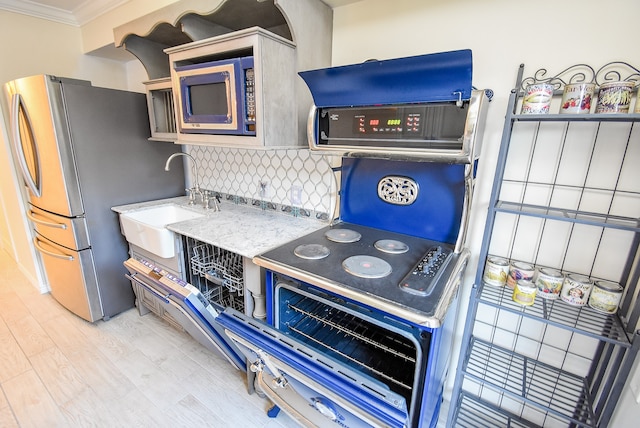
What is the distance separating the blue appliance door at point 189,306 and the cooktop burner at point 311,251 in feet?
1.55

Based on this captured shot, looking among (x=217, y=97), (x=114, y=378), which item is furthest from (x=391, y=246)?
(x=114, y=378)

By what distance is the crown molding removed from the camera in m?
2.12

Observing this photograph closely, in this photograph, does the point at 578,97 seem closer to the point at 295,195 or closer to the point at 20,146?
the point at 295,195

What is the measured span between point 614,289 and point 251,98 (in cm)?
160

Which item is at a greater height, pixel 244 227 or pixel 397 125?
pixel 397 125

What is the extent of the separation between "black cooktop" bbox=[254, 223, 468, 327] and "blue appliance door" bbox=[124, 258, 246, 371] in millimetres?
358

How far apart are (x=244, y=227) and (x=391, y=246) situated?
0.87 m

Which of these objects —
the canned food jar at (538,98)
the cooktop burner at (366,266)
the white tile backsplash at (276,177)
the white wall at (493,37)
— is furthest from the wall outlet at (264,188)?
the canned food jar at (538,98)

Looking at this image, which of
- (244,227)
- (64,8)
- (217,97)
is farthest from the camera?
(64,8)

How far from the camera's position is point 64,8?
229 centimetres

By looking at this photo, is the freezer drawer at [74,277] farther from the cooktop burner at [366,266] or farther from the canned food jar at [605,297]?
the canned food jar at [605,297]

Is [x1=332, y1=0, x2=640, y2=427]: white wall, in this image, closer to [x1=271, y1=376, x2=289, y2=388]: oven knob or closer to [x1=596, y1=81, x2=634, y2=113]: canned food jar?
[x1=596, y1=81, x2=634, y2=113]: canned food jar

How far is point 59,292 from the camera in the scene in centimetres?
234

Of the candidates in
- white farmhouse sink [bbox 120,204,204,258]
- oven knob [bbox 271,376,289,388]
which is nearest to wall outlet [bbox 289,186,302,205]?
white farmhouse sink [bbox 120,204,204,258]
